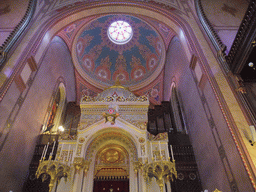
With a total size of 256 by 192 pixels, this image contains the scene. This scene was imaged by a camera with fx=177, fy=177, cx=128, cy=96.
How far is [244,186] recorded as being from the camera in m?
4.63

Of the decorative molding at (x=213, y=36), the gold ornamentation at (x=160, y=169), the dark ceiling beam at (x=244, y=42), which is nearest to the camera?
the dark ceiling beam at (x=244, y=42)

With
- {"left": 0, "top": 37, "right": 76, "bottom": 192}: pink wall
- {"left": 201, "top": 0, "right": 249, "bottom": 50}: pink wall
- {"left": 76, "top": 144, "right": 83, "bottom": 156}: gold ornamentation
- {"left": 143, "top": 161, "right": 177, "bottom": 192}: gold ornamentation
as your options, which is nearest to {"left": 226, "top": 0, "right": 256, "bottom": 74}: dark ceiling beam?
{"left": 201, "top": 0, "right": 249, "bottom": 50}: pink wall

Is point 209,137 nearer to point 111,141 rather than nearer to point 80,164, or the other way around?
point 111,141

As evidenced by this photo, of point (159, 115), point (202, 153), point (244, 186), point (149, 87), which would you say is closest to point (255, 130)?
point (244, 186)

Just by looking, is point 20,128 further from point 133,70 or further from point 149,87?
point 133,70

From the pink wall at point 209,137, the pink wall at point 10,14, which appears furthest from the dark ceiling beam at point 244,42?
the pink wall at point 10,14

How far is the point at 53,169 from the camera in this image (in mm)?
5965

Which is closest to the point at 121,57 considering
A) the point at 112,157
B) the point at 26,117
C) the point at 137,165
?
the point at 26,117

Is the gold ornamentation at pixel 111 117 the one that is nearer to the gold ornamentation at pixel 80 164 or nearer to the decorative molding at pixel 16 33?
the gold ornamentation at pixel 80 164

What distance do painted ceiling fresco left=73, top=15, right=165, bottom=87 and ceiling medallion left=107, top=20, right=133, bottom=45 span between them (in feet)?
1.27

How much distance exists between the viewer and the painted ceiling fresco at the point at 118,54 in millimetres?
16516

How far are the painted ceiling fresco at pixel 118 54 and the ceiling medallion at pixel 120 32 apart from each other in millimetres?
386

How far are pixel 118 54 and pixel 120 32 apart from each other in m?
2.35

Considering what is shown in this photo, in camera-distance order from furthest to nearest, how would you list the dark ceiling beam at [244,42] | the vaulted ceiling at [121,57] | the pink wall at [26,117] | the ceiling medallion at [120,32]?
the ceiling medallion at [120,32], the vaulted ceiling at [121,57], the pink wall at [26,117], the dark ceiling beam at [244,42]
